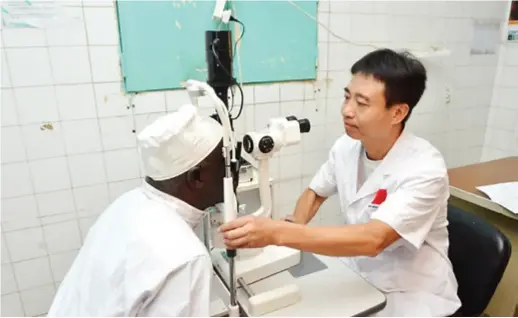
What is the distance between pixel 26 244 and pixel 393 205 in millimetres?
1607

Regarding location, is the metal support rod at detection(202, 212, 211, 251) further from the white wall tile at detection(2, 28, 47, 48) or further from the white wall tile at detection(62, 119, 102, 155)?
the white wall tile at detection(2, 28, 47, 48)

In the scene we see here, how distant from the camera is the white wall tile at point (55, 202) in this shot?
66.7 inches

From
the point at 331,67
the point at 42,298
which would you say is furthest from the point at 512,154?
the point at 42,298

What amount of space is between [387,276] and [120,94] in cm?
135

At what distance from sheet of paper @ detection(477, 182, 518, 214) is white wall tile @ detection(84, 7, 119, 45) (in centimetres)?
188

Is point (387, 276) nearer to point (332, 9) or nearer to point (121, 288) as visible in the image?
point (121, 288)

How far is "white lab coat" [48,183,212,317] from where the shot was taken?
Answer: 83cm

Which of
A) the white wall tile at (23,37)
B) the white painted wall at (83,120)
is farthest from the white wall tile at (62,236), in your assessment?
the white wall tile at (23,37)

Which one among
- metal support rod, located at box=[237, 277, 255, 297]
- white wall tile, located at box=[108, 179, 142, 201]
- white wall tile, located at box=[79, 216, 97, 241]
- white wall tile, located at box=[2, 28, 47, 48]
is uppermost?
white wall tile, located at box=[2, 28, 47, 48]

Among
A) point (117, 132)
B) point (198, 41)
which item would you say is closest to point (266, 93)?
point (198, 41)

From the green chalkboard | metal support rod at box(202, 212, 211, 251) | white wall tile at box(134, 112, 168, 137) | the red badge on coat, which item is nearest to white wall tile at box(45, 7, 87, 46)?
the green chalkboard

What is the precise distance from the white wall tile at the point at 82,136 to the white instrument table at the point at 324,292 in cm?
95

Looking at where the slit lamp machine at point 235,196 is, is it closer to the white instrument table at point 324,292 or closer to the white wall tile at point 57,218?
the white instrument table at point 324,292

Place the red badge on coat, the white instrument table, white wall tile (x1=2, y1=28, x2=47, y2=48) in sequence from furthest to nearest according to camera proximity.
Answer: white wall tile (x1=2, y1=28, x2=47, y2=48) < the red badge on coat < the white instrument table
